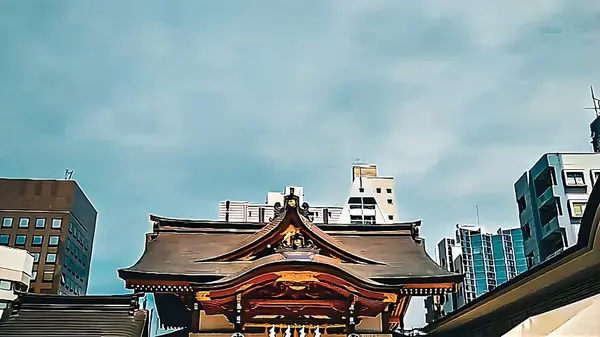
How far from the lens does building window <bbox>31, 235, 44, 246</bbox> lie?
55.5m

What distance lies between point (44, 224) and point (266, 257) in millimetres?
54433

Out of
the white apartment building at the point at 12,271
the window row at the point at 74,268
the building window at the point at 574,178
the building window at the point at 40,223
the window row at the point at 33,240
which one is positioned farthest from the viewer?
the window row at the point at 74,268

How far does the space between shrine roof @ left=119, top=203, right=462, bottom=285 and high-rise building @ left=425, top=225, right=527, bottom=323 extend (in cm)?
3963

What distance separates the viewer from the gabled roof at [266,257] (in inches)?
413

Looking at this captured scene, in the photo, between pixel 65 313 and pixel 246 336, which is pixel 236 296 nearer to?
pixel 246 336

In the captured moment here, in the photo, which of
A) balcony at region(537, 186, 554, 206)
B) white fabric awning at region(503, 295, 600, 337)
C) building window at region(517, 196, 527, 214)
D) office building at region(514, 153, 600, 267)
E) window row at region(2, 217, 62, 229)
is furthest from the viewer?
window row at region(2, 217, 62, 229)

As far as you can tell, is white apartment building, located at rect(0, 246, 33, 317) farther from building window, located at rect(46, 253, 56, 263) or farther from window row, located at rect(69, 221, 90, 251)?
A: window row, located at rect(69, 221, 90, 251)

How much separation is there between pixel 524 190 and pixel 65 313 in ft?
112

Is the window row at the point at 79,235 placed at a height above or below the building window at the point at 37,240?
above

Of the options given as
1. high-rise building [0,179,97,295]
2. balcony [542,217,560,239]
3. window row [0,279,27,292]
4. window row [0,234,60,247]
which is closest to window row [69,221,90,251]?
high-rise building [0,179,97,295]

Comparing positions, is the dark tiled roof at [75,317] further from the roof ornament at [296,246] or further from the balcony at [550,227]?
the balcony at [550,227]

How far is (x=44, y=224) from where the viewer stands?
56219 mm

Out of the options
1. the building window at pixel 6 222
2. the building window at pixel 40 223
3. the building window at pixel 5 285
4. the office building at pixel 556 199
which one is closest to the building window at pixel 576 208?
the office building at pixel 556 199

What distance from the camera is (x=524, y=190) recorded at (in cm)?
3688
